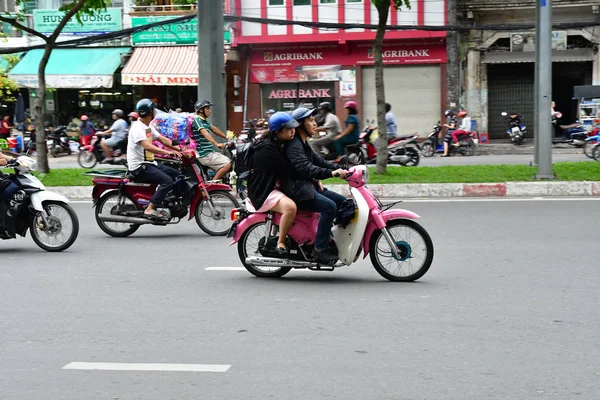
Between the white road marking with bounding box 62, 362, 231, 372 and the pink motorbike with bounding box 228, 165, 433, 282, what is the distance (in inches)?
94.2

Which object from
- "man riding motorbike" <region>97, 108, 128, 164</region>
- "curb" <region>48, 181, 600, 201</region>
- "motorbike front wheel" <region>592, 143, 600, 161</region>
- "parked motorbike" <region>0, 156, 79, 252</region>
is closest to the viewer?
"parked motorbike" <region>0, 156, 79, 252</region>

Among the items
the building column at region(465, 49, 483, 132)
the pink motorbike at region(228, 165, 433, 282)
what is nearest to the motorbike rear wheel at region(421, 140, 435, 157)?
the building column at region(465, 49, 483, 132)

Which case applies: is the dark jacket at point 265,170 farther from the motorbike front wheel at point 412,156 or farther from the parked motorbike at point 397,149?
the motorbike front wheel at point 412,156

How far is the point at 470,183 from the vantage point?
1396cm

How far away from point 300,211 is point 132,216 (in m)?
3.54

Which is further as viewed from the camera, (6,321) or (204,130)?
(204,130)

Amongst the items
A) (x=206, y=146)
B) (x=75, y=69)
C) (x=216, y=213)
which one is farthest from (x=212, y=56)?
(x=75, y=69)

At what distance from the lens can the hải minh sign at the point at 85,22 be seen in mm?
29953

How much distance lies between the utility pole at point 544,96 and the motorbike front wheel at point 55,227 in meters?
8.35

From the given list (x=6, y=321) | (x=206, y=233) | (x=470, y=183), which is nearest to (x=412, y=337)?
(x=6, y=321)

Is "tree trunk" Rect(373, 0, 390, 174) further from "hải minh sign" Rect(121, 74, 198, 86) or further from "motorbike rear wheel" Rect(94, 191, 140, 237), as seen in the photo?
"hải minh sign" Rect(121, 74, 198, 86)

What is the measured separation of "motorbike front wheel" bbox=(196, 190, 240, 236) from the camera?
1009cm

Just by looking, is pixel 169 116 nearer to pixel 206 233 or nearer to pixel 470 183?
pixel 206 233

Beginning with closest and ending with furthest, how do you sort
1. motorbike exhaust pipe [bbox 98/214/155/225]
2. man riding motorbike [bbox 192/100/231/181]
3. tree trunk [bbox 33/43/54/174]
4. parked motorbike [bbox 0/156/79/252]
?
parked motorbike [bbox 0/156/79/252] → motorbike exhaust pipe [bbox 98/214/155/225] → man riding motorbike [bbox 192/100/231/181] → tree trunk [bbox 33/43/54/174]
